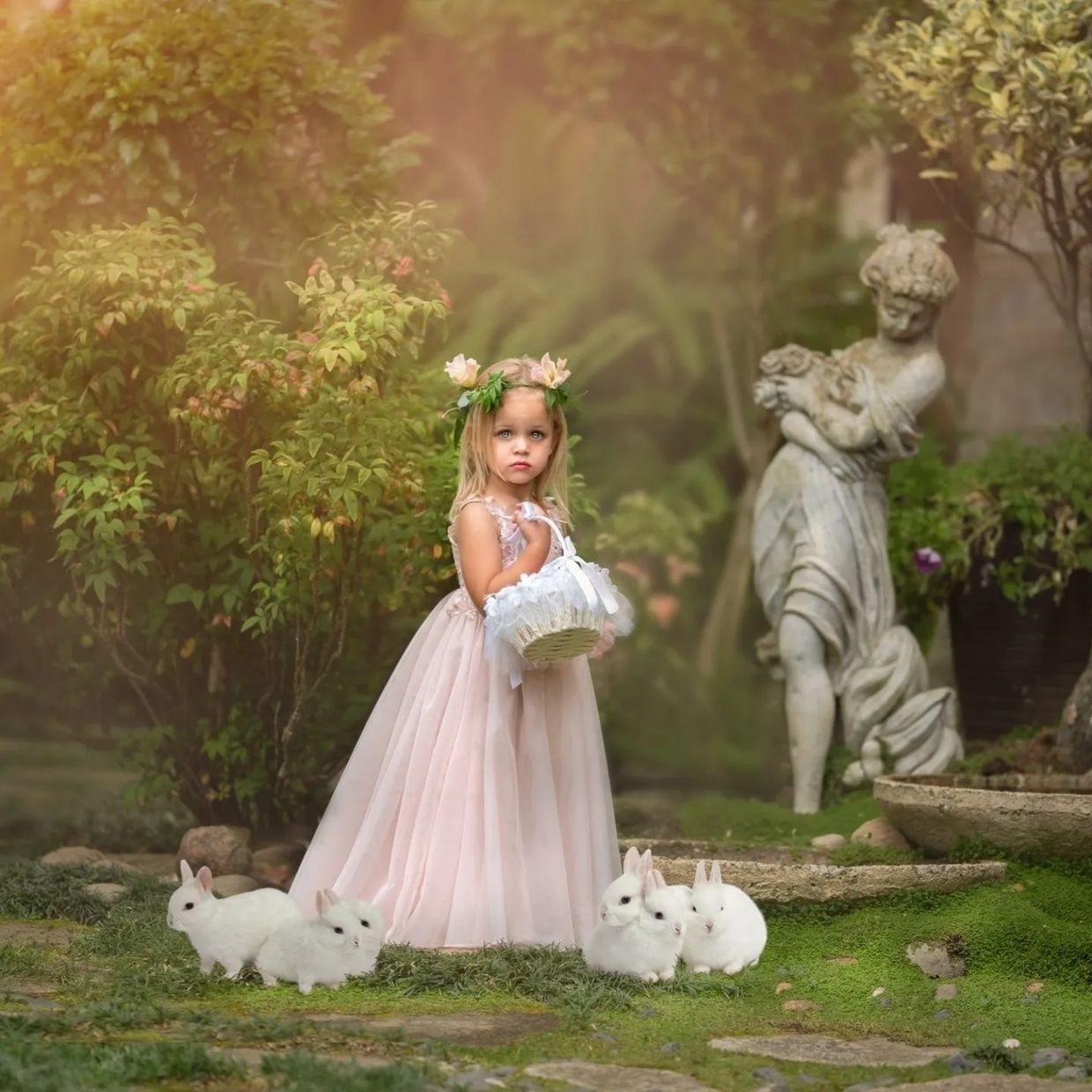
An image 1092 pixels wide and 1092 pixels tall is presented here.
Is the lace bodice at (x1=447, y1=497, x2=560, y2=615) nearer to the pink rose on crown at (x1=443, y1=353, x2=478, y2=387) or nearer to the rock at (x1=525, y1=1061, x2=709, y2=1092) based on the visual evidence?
the pink rose on crown at (x1=443, y1=353, x2=478, y2=387)

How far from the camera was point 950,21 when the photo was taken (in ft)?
23.4

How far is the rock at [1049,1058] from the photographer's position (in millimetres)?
3912

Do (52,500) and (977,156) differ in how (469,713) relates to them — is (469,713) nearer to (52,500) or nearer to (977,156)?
(52,500)

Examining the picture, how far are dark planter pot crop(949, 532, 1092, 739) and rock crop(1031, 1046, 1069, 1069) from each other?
404cm

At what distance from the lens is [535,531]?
16.5 feet

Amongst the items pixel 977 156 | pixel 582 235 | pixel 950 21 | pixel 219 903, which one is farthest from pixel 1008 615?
pixel 219 903

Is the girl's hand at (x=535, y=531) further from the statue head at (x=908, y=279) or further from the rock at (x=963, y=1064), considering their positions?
the statue head at (x=908, y=279)

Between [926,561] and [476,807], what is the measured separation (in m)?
3.32

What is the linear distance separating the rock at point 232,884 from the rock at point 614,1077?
2501 millimetres

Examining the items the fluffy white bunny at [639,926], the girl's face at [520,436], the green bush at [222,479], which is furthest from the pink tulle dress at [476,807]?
the green bush at [222,479]

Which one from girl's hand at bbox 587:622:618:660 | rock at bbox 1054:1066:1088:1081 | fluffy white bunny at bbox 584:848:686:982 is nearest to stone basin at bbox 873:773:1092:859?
girl's hand at bbox 587:622:618:660

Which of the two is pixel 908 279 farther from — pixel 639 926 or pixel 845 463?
pixel 639 926

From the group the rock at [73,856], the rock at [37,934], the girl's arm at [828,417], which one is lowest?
the rock at [37,934]

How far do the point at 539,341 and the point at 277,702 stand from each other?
3893 millimetres
